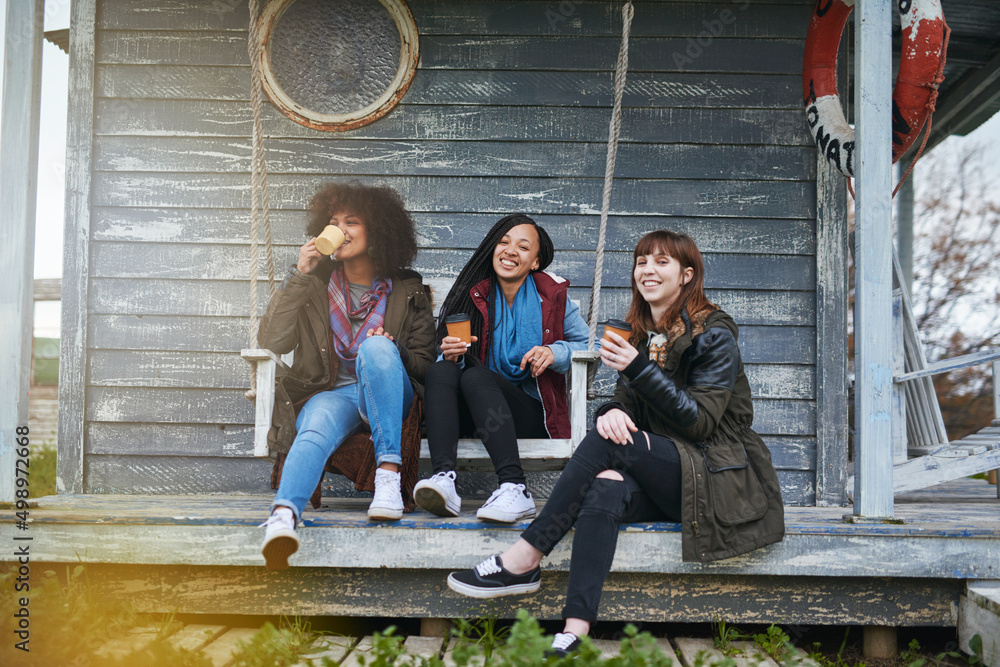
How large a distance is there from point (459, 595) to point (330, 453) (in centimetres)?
57

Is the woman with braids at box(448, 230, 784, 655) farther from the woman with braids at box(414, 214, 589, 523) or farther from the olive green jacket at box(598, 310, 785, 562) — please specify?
the woman with braids at box(414, 214, 589, 523)

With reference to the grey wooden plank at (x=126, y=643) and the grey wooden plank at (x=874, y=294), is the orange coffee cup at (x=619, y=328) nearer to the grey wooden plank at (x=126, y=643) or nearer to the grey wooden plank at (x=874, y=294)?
the grey wooden plank at (x=874, y=294)

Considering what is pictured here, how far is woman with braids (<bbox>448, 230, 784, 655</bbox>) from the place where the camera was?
6.07ft

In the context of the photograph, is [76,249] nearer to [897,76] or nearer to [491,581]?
[491,581]

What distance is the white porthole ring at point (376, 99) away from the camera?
3.17m

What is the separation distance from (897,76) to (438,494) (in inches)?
92.4

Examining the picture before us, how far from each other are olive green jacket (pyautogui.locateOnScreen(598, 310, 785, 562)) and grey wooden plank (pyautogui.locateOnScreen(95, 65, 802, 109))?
1544 millimetres

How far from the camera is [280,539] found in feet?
5.97

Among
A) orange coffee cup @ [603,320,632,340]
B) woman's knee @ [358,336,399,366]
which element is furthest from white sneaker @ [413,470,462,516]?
orange coffee cup @ [603,320,632,340]

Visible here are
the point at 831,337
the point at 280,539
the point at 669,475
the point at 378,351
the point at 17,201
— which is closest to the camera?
the point at 280,539

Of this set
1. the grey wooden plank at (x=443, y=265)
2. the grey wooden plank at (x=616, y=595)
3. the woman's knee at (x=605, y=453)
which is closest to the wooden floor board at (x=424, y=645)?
the grey wooden plank at (x=616, y=595)

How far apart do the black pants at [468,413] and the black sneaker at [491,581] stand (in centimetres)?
28

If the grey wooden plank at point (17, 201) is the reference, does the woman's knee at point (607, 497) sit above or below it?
below

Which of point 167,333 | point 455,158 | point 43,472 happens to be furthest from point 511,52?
point 43,472
